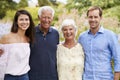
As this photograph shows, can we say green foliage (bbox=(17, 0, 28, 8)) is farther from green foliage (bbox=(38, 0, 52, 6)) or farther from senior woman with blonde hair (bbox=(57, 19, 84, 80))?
senior woman with blonde hair (bbox=(57, 19, 84, 80))

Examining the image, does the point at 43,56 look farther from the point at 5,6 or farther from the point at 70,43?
the point at 5,6

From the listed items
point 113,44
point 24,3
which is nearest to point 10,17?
point 24,3

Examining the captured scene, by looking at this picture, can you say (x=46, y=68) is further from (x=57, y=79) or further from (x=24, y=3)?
(x=24, y=3)

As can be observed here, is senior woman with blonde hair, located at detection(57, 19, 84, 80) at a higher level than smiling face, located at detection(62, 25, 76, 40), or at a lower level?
lower

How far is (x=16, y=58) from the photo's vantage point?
369 cm

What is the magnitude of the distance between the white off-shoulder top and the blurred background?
9.15ft

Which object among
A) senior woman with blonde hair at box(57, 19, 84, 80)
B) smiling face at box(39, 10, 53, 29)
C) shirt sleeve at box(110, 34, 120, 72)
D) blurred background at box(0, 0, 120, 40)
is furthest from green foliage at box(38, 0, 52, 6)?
shirt sleeve at box(110, 34, 120, 72)

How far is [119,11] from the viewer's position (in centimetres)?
758

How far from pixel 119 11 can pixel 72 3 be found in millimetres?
999

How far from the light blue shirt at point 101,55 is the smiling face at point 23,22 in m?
0.68

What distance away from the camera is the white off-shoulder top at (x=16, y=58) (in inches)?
145

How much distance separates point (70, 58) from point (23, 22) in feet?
2.03

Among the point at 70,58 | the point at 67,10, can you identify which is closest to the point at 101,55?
the point at 70,58

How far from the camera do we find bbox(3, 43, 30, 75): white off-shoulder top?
3.69 meters
